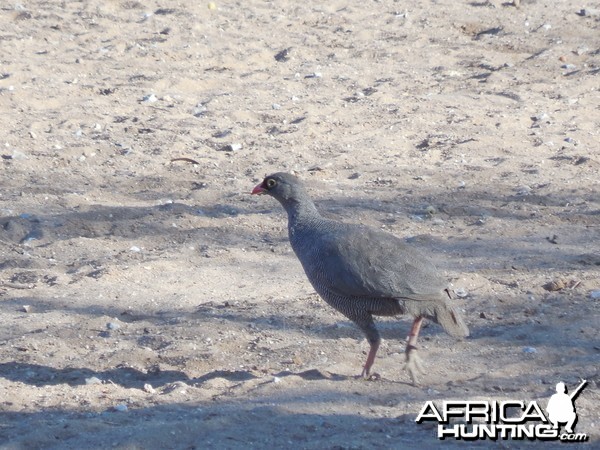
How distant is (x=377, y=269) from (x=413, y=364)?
1.94 feet

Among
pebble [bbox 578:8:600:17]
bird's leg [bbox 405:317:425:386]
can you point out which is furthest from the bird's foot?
pebble [bbox 578:8:600:17]

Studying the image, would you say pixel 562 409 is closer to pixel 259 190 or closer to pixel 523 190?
pixel 259 190

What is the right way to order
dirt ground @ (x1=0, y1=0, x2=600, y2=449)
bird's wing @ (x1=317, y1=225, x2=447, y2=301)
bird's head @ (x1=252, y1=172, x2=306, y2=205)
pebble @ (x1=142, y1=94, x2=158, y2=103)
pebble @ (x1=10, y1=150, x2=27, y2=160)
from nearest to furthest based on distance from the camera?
1. dirt ground @ (x1=0, y1=0, x2=600, y2=449)
2. bird's wing @ (x1=317, y1=225, x2=447, y2=301)
3. bird's head @ (x1=252, y1=172, x2=306, y2=205)
4. pebble @ (x1=10, y1=150, x2=27, y2=160)
5. pebble @ (x1=142, y1=94, x2=158, y2=103)

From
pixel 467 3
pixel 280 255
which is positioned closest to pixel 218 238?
pixel 280 255

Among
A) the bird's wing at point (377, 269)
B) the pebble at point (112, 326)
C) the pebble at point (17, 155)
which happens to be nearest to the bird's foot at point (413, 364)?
the bird's wing at point (377, 269)

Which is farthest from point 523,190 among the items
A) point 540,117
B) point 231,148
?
point 231,148

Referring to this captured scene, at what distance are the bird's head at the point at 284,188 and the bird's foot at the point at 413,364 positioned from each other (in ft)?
4.54

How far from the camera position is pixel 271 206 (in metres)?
9.46

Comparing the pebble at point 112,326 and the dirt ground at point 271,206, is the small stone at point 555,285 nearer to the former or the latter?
the dirt ground at point 271,206

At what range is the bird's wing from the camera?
615cm

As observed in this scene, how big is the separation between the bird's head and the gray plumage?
2.02 feet
